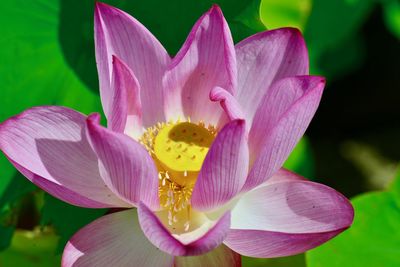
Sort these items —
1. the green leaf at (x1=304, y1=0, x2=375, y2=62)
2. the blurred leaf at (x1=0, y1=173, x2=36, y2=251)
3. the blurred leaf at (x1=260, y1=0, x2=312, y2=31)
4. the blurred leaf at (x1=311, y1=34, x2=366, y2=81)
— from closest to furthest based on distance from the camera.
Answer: the blurred leaf at (x1=0, y1=173, x2=36, y2=251) < the blurred leaf at (x1=260, y1=0, x2=312, y2=31) < the green leaf at (x1=304, y1=0, x2=375, y2=62) < the blurred leaf at (x1=311, y1=34, x2=366, y2=81)

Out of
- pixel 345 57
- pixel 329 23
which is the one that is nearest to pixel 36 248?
pixel 329 23

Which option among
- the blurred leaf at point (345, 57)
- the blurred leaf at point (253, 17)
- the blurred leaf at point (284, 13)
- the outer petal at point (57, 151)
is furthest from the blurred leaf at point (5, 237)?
the blurred leaf at point (345, 57)

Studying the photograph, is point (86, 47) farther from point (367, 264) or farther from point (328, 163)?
point (328, 163)

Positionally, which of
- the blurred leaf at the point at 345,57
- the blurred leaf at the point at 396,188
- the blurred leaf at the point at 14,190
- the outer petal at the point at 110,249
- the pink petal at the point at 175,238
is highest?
the pink petal at the point at 175,238

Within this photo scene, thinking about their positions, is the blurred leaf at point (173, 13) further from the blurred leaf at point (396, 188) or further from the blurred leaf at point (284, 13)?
the blurred leaf at point (396, 188)

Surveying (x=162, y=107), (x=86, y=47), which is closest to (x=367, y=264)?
(x=162, y=107)

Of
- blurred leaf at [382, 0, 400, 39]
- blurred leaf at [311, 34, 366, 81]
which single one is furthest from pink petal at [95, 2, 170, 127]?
blurred leaf at [382, 0, 400, 39]

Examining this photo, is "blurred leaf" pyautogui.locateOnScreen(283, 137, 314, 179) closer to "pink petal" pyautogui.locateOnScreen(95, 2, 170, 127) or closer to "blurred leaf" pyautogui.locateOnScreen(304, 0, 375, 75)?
"blurred leaf" pyautogui.locateOnScreen(304, 0, 375, 75)
